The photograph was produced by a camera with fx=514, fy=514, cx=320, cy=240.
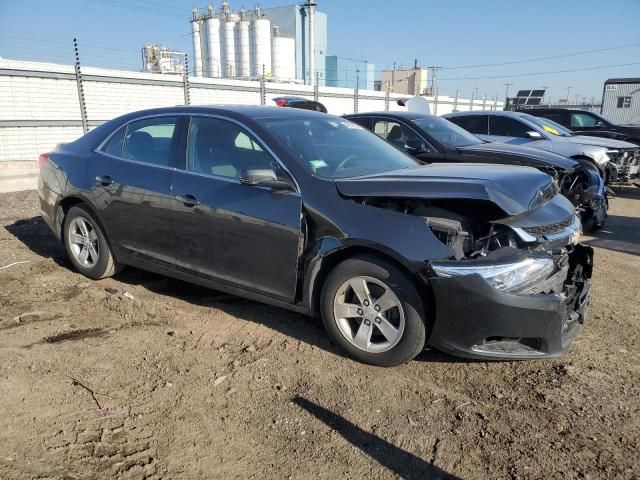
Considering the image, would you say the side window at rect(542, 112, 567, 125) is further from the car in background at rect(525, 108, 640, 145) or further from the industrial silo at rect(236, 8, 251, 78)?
the industrial silo at rect(236, 8, 251, 78)

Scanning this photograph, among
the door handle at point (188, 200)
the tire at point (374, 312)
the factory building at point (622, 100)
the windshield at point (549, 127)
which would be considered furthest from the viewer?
the factory building at point (622, 100)

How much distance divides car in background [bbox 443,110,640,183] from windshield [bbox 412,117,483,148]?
2.00 meters

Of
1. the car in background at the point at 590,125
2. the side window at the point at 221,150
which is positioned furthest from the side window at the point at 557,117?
the side window at the point at 221,150

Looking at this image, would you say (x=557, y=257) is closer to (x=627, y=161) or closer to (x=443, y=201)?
(x=443, y=201)

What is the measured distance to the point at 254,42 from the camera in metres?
46.8

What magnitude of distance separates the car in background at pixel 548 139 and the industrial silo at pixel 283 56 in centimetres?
3889

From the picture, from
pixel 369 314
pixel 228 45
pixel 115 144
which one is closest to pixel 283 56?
pixel 228 45

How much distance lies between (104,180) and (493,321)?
11.5 feet

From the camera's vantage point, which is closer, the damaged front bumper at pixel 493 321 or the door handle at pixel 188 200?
the damaged front bumper at pixel 493 321

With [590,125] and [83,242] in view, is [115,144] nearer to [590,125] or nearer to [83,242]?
[83,242]

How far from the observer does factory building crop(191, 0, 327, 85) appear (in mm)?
46562

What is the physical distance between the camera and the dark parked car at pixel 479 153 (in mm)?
6473

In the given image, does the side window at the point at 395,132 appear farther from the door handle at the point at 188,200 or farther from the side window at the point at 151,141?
the door handle at the point at 188,200

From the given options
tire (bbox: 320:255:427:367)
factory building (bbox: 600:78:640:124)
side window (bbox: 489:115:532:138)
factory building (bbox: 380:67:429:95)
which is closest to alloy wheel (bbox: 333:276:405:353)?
tire (bbox: 320:255:427:367)
